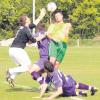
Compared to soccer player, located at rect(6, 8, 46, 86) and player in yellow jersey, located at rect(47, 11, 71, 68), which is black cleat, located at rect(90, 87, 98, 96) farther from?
soccer player, located at rect(6, 8, 46, 86)

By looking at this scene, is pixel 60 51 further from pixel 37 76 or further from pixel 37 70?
pixel 37 76

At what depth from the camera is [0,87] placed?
15148 millimetres

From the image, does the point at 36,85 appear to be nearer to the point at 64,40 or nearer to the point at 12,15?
the point at 64,40

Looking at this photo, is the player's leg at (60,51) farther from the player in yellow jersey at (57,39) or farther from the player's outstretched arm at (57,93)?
the player's outstretched arm at (57,93)

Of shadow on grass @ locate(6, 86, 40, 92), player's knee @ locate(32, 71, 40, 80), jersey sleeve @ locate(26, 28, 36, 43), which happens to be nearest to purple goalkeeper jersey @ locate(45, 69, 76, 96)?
player's knee @ locate(32, 71, 40, 80)

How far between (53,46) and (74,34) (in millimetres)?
52735

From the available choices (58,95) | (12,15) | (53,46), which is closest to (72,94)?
(58,95)

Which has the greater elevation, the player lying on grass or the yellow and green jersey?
Result: the yellow and green jersey

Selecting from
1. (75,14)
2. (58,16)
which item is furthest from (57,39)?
(75,14)

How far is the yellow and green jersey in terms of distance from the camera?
13.8 metres

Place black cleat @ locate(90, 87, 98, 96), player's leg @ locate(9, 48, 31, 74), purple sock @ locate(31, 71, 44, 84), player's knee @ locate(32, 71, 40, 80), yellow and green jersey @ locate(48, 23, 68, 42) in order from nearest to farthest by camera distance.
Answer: black cleat @ locate(90, 87, 98, 96) → purple sock @ locate(31, 71, 44, 84) → player's knee @ locate(32, 71, 40, 80) → yellow and green jersey @ locate(48, 23, 68, 42) → player's leg @ locate(9, 48, 31, 74)

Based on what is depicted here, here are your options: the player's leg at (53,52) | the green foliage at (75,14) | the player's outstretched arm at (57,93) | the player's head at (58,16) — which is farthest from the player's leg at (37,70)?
the green foliage at (75,14)

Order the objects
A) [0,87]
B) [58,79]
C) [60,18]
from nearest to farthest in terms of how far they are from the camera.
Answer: [58,79] → [60,18] → [0,87]

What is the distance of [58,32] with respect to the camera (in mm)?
13812
